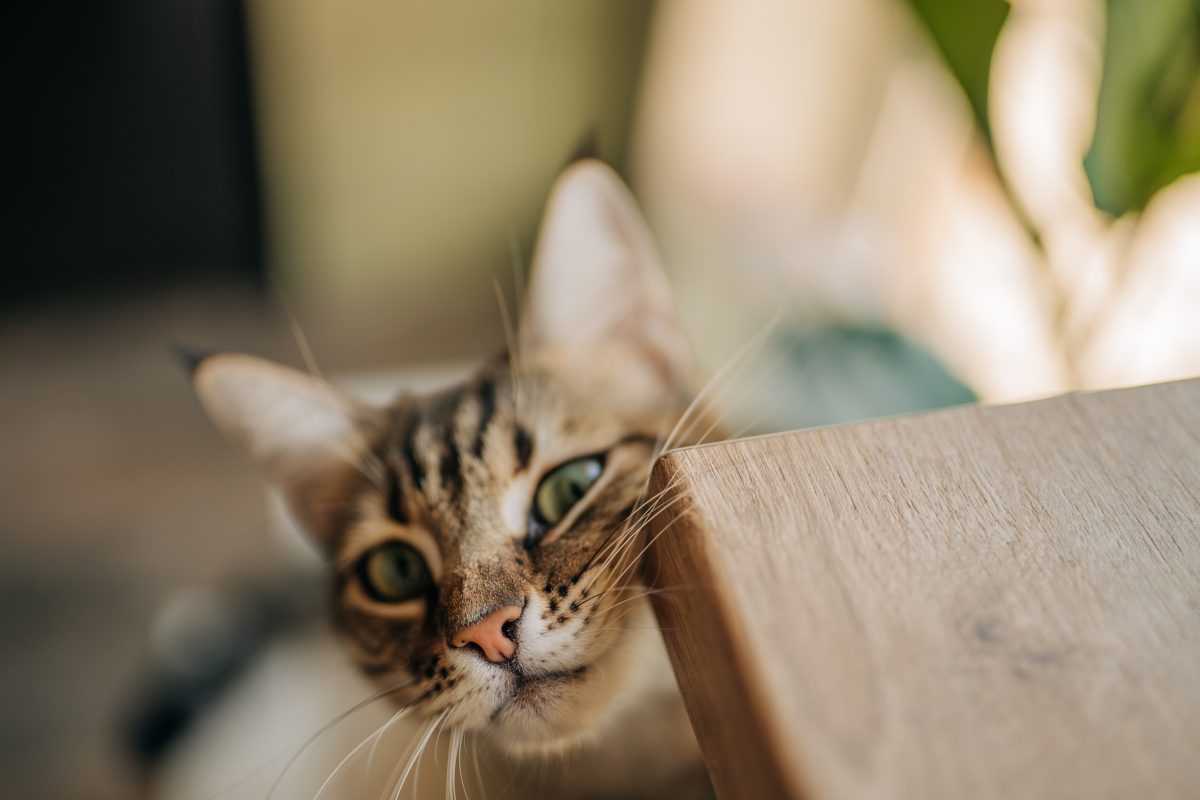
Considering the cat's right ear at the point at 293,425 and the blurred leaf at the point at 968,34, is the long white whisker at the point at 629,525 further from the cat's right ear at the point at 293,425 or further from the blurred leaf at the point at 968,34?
the blurred leaf at the point at 968,34

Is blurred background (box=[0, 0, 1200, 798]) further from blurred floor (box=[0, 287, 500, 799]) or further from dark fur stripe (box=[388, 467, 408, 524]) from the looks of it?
dark fur stripe (box=[388, 467, 408, 524])

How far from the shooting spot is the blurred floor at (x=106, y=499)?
1.14m

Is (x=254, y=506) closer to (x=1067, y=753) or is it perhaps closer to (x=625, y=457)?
(x=625, y=457)

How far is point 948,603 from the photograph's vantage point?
34 centimetres

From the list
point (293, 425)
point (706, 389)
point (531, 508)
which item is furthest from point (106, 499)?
point (706, 389)

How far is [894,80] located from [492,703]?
154cm

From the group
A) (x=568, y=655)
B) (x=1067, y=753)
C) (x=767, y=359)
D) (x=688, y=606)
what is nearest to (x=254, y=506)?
(x=767, y=359)

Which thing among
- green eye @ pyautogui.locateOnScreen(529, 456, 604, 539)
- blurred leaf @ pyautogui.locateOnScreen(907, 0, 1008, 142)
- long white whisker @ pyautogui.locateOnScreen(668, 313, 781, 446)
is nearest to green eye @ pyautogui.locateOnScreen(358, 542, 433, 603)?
green eye @ pyautogui.locateOnScreen(529, 456, 604, 539)

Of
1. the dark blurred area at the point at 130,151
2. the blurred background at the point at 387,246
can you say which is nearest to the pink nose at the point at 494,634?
the blurred background at the point at 387,246

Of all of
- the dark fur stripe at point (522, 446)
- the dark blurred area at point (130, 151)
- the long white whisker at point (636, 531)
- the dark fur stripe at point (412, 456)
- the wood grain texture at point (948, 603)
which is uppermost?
the dark blurred area at point (130, 151)

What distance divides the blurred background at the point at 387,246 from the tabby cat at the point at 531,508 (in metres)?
0.22

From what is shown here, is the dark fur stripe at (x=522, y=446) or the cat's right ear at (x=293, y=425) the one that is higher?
the cat's right ear at (x=293, y=425)

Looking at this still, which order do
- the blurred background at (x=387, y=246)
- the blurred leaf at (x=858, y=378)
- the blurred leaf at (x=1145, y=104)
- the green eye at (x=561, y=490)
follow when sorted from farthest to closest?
1. the blurred background at (x=387, y=246)
2. the blurred leaf at (x=858, y=378)
3. the blurred leaf at (x=1145, y=104)
4. the green eye at (x=561, y=490)

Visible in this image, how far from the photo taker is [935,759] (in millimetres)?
295
